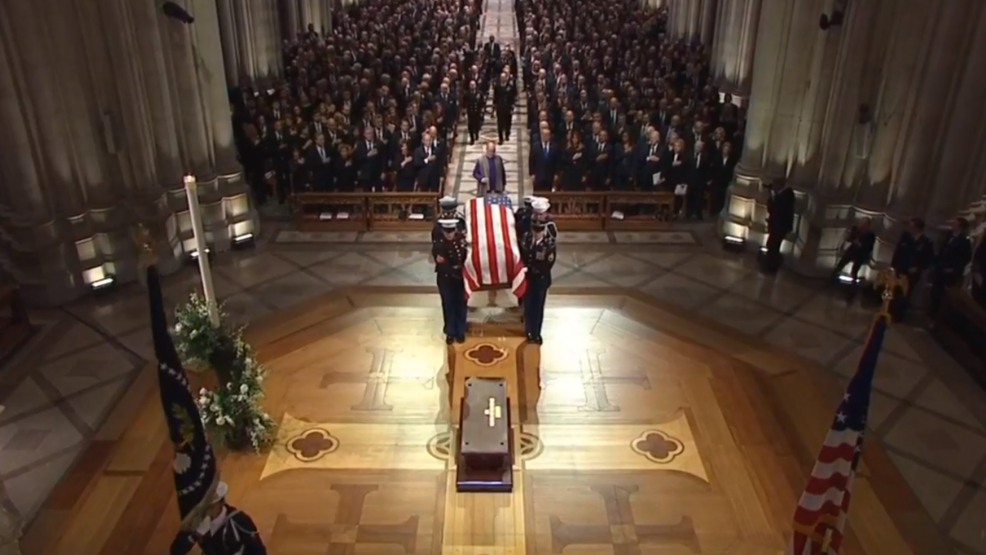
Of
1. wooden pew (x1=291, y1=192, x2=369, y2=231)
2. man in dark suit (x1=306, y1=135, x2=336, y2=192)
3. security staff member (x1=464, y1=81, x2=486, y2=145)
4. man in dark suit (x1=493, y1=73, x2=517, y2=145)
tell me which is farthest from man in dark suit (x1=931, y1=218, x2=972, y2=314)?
security staff member (x1=464, y1=81, x2=486, y2=145)

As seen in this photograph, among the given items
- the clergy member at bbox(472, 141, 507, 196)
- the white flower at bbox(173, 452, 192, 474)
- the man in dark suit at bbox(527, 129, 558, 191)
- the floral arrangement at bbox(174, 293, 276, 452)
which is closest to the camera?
the white flower at bbox(173, 452, 192, 474)

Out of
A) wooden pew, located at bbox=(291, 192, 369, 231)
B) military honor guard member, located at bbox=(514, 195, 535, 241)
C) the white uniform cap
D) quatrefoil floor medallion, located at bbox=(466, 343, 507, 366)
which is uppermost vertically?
military honor guard member, located at bbox=(514, 195, 535, 241)

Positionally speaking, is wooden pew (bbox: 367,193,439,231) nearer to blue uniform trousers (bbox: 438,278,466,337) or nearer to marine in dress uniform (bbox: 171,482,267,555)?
blue uniform trousers (bbox: 438,278,466,337)

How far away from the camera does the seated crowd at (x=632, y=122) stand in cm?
1258

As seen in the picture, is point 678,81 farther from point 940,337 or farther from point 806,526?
point 806,526

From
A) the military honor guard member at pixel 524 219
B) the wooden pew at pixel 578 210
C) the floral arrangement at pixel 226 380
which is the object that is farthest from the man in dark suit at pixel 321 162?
the floral arrangement at pixel 226 380

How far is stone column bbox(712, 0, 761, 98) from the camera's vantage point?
1705 cm

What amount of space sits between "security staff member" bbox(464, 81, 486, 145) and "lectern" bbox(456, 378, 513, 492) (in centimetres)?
1101

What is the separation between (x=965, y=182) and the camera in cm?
948

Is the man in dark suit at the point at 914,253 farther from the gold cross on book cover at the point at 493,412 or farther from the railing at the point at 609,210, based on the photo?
the gold cross on book cover at the point at 493,412

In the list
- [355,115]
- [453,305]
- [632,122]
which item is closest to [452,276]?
[453,305]

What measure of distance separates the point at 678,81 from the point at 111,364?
46.5ft

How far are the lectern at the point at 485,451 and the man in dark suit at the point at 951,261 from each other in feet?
19.1

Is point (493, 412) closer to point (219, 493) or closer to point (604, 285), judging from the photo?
point (219, 493)
